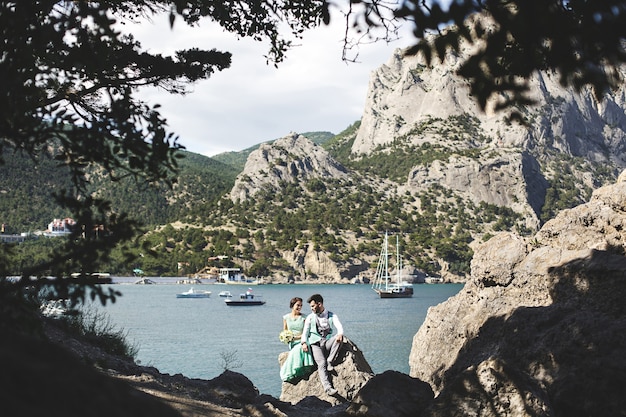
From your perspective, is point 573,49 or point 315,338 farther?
point 315,338

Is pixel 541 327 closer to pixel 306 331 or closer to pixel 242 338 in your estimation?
pixel 306 331

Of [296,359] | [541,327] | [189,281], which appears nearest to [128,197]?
[189,281]

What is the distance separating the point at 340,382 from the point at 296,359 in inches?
31.2

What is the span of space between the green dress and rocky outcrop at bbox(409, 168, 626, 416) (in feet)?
5.54

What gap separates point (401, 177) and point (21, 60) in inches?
5676

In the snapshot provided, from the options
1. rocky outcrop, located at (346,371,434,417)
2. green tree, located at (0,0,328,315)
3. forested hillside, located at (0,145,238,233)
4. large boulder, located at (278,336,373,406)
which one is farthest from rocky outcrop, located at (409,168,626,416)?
forested hillside, located at (0,145,238,233)

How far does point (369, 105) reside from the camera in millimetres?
195750

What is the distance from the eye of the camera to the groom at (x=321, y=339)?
31.8 feet

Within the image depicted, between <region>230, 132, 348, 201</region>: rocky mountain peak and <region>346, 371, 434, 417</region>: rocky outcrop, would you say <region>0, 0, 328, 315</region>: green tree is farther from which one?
<region>230, 132, 348, 201</region>: rocky mountain peak

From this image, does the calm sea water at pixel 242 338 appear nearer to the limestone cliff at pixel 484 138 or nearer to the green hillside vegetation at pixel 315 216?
the green hillside vegetation at pixel 315 216

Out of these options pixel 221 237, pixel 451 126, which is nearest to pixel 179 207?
pixel 221 237

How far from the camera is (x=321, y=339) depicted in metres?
9.73

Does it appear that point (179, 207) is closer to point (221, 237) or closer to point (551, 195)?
point (221, 237)

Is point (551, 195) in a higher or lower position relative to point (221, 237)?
higher
